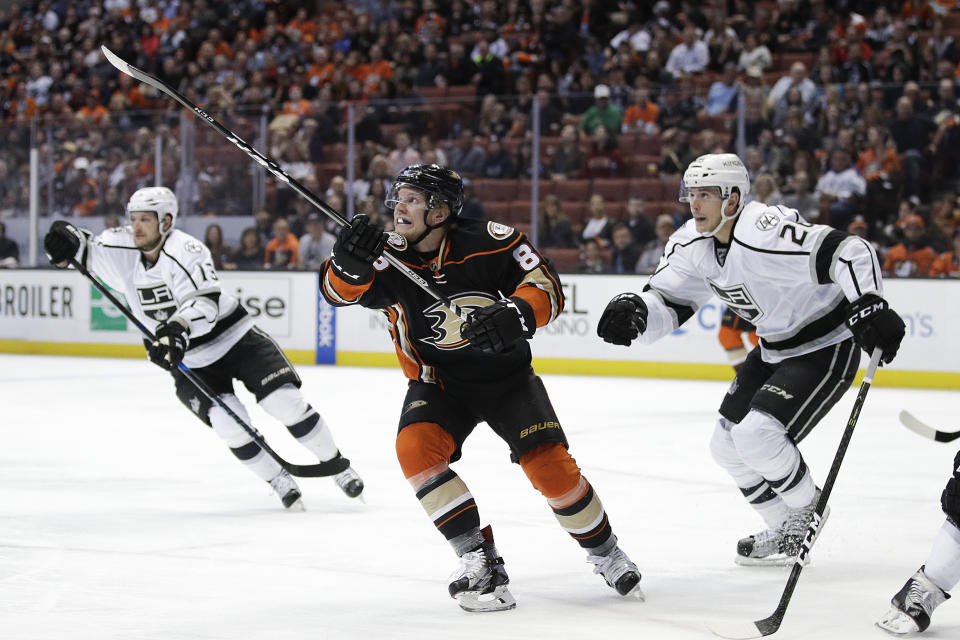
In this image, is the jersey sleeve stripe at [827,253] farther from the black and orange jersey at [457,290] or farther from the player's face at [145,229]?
the player's face at [145,229]

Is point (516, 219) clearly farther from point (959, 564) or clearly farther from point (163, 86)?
point (959, 564)

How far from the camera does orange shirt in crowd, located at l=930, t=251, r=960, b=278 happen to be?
905 cm

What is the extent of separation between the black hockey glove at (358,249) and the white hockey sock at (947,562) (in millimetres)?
1556

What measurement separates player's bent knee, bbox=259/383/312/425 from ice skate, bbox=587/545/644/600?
1800 millimetres

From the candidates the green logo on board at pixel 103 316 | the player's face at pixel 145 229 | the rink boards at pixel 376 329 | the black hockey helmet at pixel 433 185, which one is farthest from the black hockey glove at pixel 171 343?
the green logo on board at pixel 103 316

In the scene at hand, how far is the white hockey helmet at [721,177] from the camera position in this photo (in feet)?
12.2

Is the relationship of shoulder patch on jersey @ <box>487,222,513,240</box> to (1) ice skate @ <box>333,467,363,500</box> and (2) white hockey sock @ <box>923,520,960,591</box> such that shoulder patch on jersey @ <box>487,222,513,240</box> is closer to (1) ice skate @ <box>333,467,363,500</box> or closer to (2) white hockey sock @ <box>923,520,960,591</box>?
(2) white hockey sock @ <box>923,520,960,591</box>

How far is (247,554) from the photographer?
396 cm

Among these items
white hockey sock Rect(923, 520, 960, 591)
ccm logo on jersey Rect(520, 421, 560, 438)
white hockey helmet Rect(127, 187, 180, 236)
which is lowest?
white hockey sock Rect(923, 520, 960, 591)

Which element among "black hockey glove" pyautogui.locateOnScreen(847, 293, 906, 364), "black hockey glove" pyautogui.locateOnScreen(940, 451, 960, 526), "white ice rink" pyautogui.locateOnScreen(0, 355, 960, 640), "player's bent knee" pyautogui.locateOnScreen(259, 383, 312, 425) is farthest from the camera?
"player's bent knee" pyautogui.locateOnScreen(259, 383, 312, 425)

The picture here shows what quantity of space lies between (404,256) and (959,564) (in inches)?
63.2

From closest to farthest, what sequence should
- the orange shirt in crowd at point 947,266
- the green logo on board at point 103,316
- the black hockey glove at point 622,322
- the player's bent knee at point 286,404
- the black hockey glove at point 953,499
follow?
1. the black hockey glove at point 953,499
2. the black hockey glove at point 622,322
3. the player's bent knee at point 286,404
4. the orange shirt in crowd at point 947,266
5. the green logo on board at point 103,316

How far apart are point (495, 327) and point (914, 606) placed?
1.20 metres

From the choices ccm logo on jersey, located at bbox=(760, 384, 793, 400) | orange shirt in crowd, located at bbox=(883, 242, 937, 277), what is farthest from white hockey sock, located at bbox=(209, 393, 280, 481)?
orange shirt in crowd, located at bbox=(883, 242, 937, 277)
